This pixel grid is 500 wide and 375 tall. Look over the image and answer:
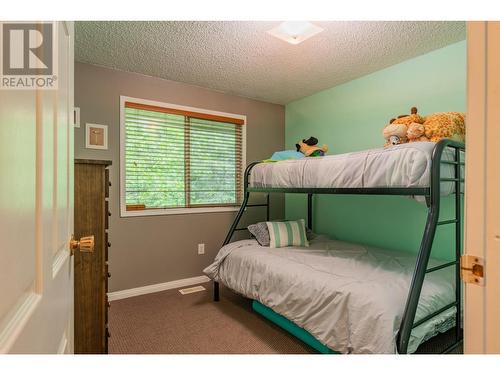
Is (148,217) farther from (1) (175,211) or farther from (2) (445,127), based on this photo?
(2) (445,127)

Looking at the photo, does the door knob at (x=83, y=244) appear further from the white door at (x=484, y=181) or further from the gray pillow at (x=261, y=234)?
the gray pillow at (x=261, y=234)

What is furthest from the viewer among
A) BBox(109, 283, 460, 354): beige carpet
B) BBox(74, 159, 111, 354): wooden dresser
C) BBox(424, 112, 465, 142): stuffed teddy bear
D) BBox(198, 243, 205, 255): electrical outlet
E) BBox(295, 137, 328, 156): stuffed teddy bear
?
BBox(198, 243, 205, 255): electrical outlet

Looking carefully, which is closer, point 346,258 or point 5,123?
point 5,123

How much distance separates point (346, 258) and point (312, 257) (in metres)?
0.28

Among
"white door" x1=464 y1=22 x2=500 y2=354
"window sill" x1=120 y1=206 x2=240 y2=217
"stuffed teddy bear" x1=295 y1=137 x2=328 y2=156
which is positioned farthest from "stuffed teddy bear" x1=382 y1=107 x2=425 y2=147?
"window sill" x1=120 y1=206 x2=240 y2=217

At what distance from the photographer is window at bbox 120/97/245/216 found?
282 cm

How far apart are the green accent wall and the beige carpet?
995 millimetres

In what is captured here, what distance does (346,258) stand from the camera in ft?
7.38

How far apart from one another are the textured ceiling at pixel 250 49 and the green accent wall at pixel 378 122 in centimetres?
14

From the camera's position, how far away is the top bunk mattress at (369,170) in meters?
1.62

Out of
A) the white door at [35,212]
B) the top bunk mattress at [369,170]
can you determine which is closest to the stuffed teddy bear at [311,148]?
the top bunk mattress at [369,170]

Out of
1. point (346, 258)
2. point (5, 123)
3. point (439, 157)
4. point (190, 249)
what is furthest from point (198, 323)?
point (5, 123)
